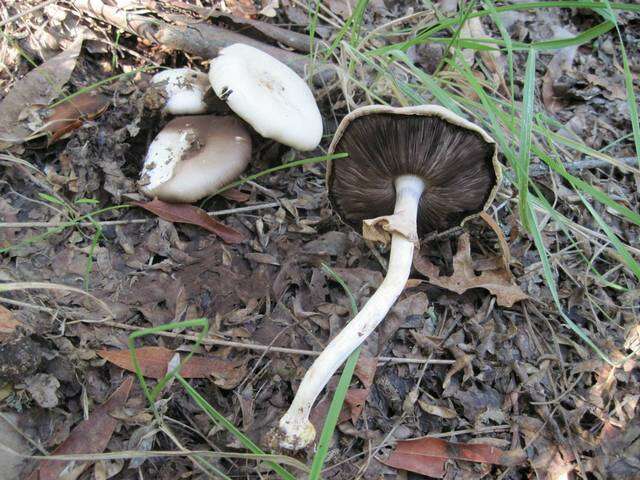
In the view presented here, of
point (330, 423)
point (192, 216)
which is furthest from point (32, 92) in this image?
point (330, 423)

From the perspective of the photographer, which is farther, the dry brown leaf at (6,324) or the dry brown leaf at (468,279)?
the dry brown leaf at (468,279)

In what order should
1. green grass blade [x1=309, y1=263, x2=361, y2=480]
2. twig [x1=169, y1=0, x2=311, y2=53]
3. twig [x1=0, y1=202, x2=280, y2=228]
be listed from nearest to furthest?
green grass blade [x1=309, y1=263, x2=361, y2=480] → twig [x1=0, y1=202, x2=280, y2=228] → twig [x1=169, y1=0, x2=311, y2=53]

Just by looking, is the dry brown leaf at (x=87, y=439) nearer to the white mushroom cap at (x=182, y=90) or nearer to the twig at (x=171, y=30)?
the white mushroom cap at (x=182, y=90)

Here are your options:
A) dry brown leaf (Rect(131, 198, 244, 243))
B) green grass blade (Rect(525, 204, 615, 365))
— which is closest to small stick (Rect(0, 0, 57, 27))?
dry brown leaf (Rect(131, 198, 244, 243))

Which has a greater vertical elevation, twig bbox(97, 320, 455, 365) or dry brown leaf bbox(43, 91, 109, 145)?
dry brown leaf bbox(43, 91, 109, 145)

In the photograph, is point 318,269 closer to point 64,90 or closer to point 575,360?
point 575,360

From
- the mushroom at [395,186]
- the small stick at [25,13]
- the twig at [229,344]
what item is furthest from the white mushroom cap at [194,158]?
the small stick at [25,13]

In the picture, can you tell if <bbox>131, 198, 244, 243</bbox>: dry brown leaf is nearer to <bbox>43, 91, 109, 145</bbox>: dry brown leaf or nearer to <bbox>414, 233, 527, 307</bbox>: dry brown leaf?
<bbox>43, 91, 109, 145</bbox>: dry brown leaf
